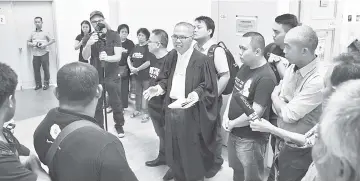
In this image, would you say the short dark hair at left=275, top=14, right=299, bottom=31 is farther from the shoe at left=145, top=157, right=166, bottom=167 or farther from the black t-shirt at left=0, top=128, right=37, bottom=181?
the black t-shirt at left=0, top=128, right=37, bottom=181

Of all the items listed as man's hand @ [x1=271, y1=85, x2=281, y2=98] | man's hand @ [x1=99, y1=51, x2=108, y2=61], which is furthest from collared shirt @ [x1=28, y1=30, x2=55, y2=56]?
man's hand @ [x1=271, y1=85, x2=281, y2=98]

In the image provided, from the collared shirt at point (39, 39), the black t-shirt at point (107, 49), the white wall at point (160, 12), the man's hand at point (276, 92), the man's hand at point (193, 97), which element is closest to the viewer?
the man's hand at point (276, 92)

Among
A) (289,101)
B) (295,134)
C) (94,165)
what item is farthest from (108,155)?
(289,101)

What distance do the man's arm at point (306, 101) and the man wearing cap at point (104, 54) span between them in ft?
8.48

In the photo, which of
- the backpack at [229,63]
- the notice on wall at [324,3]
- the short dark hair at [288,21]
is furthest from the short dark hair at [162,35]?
the notice on wall at [324,3]

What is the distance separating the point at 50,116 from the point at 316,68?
156 cm

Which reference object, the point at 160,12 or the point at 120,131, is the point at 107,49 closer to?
the point at 120,131

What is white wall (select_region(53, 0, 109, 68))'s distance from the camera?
741 cm

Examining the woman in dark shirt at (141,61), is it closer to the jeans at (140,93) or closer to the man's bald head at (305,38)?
the jeans at (140,93)

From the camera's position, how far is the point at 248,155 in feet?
8.64

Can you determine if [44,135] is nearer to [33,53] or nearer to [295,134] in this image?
[295,134]

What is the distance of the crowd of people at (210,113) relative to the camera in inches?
40.9

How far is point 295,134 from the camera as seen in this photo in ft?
6.40

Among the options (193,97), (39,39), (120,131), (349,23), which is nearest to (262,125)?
(193,97)
